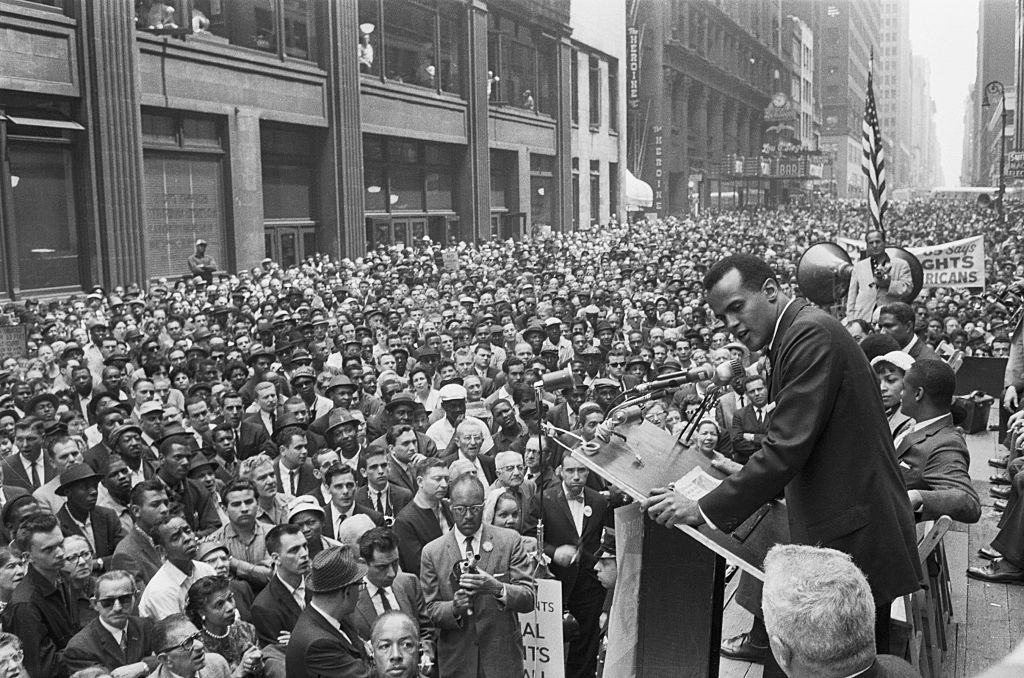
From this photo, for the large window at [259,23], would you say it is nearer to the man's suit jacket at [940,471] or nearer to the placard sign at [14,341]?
the placard sign at [14,341]

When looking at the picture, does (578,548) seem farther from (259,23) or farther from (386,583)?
(259,23)

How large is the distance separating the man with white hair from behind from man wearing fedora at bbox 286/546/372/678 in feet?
9.72

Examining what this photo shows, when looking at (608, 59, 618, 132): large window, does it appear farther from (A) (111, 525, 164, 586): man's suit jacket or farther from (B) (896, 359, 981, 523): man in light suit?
(B) (896, 359, 981, 523): man in light suit

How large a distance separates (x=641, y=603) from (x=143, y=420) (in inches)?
289

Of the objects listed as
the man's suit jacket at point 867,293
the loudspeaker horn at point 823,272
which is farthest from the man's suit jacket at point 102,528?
the man's suit jacket at point 867,293

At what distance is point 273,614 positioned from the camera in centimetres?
603

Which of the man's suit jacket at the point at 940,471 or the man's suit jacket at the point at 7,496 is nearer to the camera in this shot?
the man's suit jacket at the point at 940,471

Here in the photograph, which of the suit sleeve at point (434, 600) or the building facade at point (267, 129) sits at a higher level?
the building facade at point (267, 129)

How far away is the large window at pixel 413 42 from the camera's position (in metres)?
33.8

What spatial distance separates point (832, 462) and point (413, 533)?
12.3 ft

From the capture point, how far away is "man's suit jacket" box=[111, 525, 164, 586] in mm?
6685

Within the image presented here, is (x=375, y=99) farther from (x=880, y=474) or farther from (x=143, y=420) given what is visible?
(x=880, y=474)

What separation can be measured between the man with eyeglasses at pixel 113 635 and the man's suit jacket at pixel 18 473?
3.61m

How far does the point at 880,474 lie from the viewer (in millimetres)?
3822
